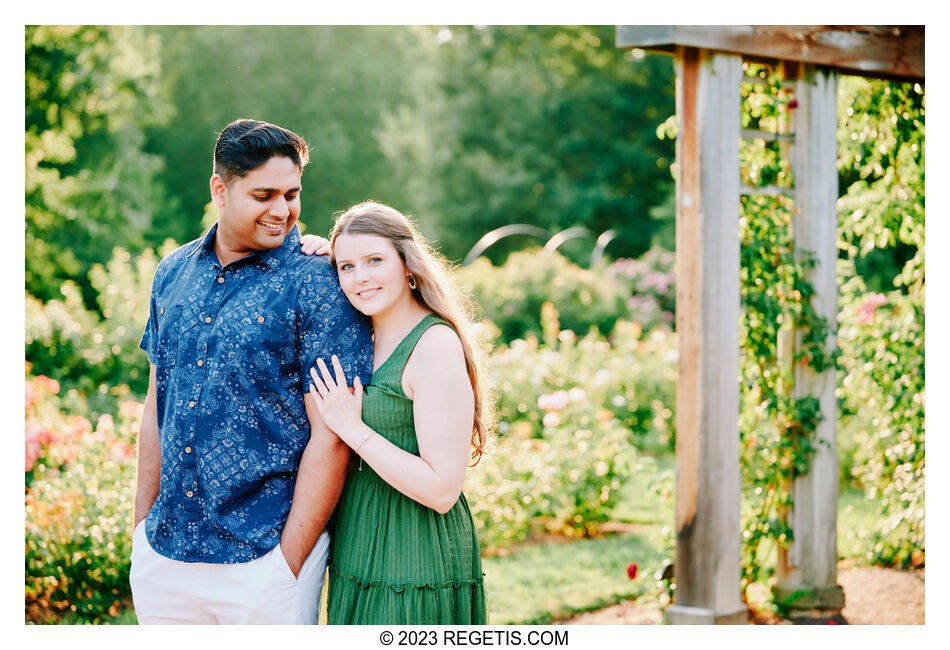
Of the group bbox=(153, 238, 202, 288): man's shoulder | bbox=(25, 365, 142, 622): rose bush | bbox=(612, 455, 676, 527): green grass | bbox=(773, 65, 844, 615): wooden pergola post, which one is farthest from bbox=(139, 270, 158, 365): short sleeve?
bbox=(612, 455, 676, 527): green grass

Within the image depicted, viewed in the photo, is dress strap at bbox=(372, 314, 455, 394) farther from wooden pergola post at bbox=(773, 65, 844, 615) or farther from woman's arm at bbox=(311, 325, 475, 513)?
wooden pergola post at bbox=(773, 65, 844, 615)

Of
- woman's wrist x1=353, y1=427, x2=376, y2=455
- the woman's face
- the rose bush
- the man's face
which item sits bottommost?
the rose bush

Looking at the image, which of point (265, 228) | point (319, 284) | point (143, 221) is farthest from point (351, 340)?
point (143, 221)

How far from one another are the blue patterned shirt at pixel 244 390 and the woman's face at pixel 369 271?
0.06m

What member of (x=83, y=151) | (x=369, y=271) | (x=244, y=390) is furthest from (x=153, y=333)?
(x=83, y=151)

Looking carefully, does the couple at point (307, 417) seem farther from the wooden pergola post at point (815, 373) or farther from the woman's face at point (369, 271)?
the wooden pergola post at point (815, 373)

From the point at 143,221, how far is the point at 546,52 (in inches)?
307

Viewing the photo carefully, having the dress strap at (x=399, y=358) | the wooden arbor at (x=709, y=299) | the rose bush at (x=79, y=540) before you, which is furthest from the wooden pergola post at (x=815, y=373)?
the rose bush at (x=79, y=540)

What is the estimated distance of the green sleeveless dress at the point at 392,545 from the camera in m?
2.16

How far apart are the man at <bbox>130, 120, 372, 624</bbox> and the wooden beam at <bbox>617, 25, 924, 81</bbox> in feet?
5.52

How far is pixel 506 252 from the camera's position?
55.7ft

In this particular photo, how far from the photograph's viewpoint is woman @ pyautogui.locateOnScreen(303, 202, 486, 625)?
209 cm

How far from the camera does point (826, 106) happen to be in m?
3.77
